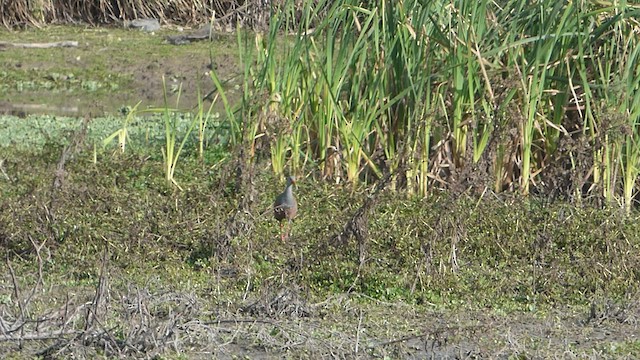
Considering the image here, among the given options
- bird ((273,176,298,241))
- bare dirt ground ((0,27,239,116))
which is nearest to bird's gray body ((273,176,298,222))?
bird ((273,176,298,241))

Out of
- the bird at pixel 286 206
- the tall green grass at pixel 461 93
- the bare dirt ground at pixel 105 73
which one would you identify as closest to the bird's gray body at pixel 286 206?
the bird at pixel 286 206

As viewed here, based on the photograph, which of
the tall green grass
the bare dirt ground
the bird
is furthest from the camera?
the bare dirt ground

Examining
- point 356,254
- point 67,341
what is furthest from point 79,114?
point 67,341

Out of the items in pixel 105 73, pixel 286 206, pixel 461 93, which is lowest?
pixel 105 73

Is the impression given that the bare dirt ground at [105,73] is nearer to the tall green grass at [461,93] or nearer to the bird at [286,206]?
the tall green grass at [461,93]

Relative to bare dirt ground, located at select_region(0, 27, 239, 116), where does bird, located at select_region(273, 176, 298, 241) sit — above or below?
above

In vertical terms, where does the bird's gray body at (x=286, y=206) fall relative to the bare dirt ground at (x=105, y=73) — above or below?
above

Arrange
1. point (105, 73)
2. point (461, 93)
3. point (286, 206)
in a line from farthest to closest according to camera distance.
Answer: point (105, 73)
point (461, 93)
point (286, 206)

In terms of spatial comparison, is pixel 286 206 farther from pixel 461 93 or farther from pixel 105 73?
pixel 105 73

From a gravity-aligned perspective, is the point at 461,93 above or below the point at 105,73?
above

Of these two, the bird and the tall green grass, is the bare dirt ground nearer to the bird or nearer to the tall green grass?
the tall green grass

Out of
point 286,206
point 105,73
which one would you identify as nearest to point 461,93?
point 286,206

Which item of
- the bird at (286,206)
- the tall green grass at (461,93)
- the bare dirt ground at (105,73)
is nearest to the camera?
the bird at (286,206)

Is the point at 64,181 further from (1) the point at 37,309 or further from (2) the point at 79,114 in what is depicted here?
(2) the point at 79,114
